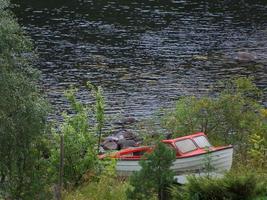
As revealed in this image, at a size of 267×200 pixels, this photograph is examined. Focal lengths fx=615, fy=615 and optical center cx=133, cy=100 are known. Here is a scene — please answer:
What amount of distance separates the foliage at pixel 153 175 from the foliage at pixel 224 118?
12.8 metres

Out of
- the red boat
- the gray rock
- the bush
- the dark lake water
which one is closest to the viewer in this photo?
the bush

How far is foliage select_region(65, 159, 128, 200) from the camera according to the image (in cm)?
2100

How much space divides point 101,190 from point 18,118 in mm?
5078

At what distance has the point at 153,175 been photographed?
17.1m

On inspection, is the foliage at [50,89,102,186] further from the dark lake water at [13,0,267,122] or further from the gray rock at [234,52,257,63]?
the gray rock at [234,52,257,63]

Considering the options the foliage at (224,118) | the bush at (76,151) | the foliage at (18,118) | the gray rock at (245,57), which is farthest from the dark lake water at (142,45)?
the foliage at (18,118)

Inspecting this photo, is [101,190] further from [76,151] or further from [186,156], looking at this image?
[186,156]

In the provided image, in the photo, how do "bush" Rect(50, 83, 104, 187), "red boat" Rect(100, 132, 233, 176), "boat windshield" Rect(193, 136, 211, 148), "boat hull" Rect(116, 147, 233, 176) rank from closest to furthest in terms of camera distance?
"bush" Rect(50, 83, 104, 187), "boat hull" Rect(116, 147, 233, 176), "red boat" Rect(100, 132, 233, 176), "boat windshield" Rect(193, 136, 211, 148)

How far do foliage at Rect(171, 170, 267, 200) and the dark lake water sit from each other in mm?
28507

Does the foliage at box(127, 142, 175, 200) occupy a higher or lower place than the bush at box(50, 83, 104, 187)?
higher

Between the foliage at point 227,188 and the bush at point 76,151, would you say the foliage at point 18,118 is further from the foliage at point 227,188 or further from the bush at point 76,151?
the foliage at point 227,188

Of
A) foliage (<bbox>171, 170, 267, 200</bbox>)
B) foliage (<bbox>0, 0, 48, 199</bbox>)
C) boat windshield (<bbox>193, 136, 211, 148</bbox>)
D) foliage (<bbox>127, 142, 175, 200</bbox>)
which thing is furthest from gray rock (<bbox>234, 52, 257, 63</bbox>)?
foliage (<bbox>171, 170, 267, 200</bbox>)

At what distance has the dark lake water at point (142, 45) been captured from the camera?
4928 cm

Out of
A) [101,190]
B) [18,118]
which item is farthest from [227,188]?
[101,190]
